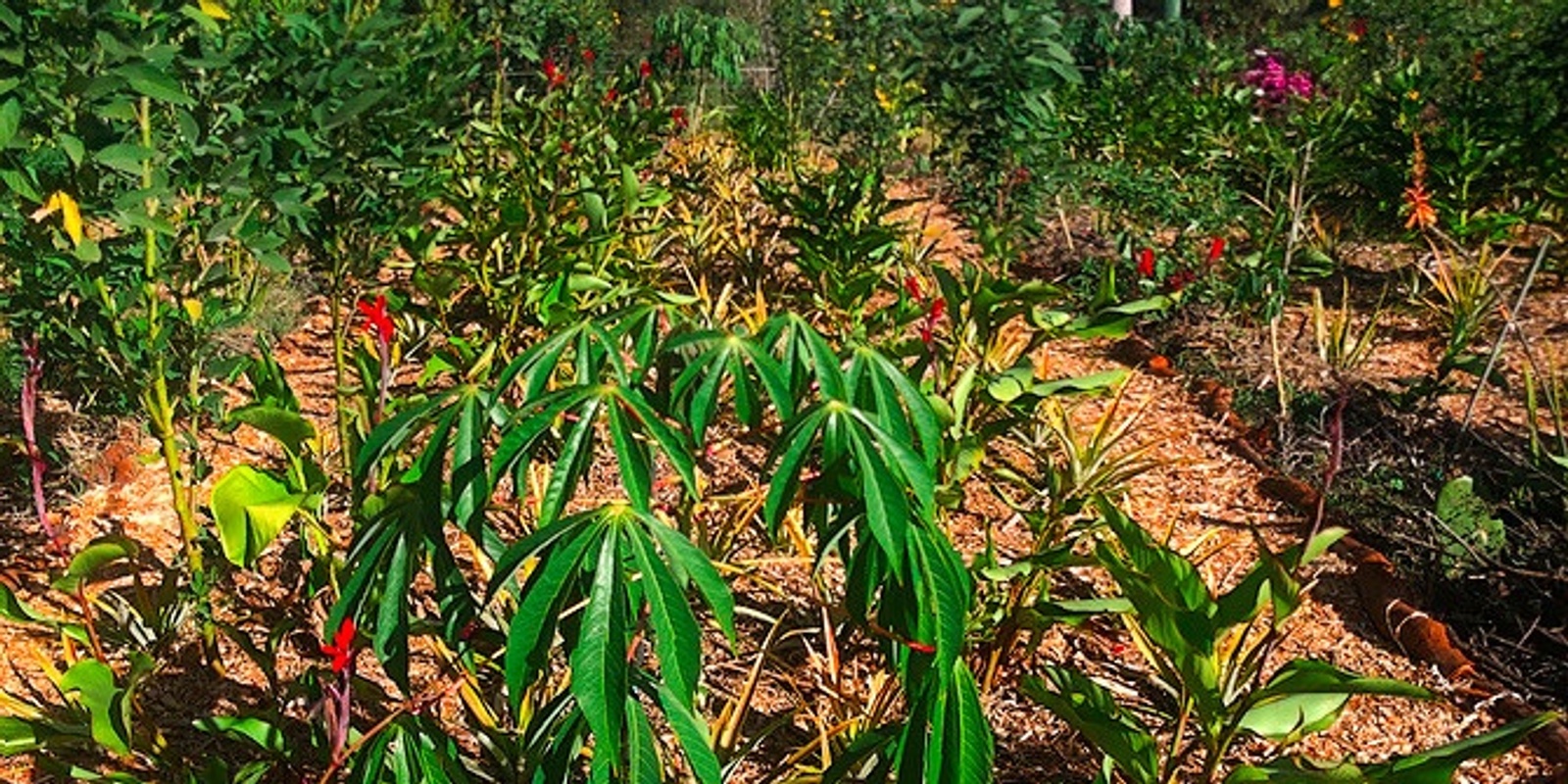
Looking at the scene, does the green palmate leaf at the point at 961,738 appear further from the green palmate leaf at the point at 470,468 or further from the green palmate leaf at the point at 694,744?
the green palmate leaf at the point at 470,468

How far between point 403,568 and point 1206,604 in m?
1.13

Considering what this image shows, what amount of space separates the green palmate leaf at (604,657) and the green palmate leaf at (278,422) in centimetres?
100

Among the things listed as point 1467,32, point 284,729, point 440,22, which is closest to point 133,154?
point 284,729

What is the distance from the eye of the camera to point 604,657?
1229 mm

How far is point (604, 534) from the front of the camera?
1.26m

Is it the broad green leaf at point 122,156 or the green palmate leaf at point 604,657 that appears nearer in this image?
the green palmate leaf at point 604,657

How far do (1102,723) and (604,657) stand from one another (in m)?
1.04

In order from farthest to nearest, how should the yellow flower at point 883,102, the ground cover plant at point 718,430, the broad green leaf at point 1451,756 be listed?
the yellow flower at point 883,102 < the broad green leaf at point 1451,756 < the ground cover plant at point 718,430

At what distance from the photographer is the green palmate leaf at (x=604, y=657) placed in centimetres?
122

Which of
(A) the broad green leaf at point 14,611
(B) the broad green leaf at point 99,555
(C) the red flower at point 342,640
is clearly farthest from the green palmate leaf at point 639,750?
(A) the broad green leaf at point 14,611

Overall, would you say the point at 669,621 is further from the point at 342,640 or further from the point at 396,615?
the point at 342,640

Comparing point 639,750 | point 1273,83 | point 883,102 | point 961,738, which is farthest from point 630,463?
point 883,102

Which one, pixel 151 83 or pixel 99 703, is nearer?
pixel 99 703

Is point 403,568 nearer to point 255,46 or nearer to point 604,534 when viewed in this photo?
point 604,534
